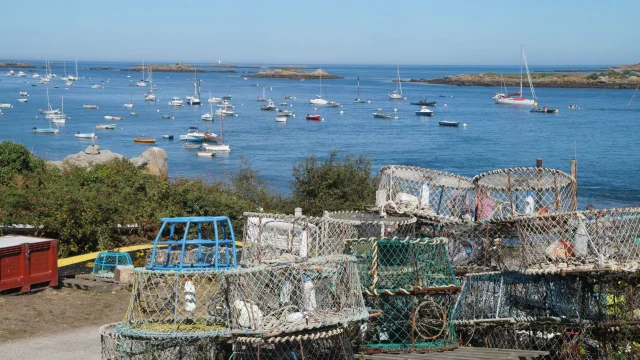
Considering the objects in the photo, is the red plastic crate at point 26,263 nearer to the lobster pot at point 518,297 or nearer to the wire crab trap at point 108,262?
the wire crab trap at point 108,262

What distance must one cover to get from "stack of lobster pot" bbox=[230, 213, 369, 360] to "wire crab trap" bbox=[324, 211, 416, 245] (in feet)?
9.49

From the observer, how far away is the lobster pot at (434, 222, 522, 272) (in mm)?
11156

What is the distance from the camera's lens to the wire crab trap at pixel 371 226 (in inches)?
466

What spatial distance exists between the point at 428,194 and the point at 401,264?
3.70m

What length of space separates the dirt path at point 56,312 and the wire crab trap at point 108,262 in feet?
3.14

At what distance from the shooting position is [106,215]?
1855 centimetres

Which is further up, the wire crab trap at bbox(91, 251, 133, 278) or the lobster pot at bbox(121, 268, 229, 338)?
the lobster pot at bbox(121, 268, 229, 338)

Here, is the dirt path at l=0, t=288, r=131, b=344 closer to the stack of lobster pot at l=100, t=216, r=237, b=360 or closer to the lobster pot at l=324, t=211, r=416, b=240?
the stack of lobster pot at l=100, t=216, r=237, b=360

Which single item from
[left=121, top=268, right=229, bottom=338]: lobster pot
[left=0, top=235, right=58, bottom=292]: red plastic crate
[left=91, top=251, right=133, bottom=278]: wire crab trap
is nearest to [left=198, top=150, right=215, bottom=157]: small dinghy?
[left=91, top=251, right=133, bottom=278]: wire crab trap

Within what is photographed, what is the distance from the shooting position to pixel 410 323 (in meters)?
9.57

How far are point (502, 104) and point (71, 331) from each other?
4737 inches

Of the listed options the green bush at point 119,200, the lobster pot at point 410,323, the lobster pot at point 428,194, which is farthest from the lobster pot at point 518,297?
the green bush at point 119,200

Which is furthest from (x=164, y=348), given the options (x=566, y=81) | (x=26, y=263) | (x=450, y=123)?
(x=566, y=81)

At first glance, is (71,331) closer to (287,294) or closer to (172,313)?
(172,313)
